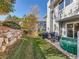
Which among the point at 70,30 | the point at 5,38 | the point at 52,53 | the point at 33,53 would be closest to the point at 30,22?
the point at 70,30

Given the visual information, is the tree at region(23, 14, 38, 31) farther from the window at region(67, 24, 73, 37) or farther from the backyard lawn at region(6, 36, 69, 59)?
the backyard lawn at region(6, 36, 69, 59)

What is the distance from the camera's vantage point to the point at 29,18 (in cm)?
4381

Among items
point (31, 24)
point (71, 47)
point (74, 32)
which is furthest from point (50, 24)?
point (71, 47)

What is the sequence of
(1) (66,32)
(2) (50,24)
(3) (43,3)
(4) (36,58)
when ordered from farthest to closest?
(3) (43,3) → (2) (50,24) → (1) (66,32) → (4) (36,58)

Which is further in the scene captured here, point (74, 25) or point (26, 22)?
point (26, 22)

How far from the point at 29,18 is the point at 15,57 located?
33427 mm

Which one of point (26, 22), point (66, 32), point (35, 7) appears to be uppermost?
point (35, 7)

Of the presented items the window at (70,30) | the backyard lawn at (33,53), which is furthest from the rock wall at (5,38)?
the window at (70,30)

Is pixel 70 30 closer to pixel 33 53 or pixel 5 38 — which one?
pixel 33 53

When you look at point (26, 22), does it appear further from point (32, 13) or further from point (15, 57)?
point (15, 57)

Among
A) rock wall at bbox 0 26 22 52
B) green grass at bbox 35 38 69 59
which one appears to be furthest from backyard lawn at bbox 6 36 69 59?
rock wall at bbox 0 26 22 52

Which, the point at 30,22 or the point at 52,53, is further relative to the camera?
the point at 30,22

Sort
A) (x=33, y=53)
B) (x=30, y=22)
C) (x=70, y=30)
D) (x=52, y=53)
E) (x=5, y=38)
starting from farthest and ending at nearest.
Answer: (x=30, y=22), (x=70, y=30), (x=52, y=53), (x=33, y=53), (x=5, y=38)

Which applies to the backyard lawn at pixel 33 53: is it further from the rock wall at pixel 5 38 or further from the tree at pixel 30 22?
the tree at pixel 30 22
